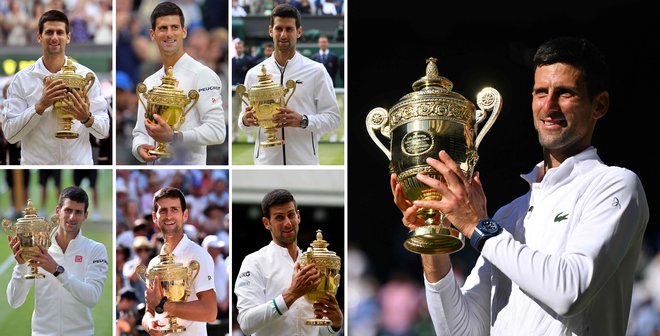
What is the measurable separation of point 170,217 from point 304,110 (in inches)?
36.4

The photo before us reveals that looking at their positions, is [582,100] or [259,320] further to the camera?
[259,320]

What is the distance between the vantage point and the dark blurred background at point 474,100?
5.31m

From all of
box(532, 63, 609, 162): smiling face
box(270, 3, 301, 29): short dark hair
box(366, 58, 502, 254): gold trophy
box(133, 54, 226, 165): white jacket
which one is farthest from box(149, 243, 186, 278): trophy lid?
box(532, 63, 609, 162): smiling face

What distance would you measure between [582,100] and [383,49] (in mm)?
2553

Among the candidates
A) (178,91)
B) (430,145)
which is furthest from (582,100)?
(178,91)

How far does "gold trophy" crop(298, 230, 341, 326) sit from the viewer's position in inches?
213

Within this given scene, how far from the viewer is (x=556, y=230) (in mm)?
2947

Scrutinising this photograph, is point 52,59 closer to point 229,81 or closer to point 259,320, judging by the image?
point 229,81

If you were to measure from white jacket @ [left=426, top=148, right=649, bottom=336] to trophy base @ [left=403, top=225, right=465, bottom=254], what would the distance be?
9cm

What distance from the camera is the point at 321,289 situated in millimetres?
5434

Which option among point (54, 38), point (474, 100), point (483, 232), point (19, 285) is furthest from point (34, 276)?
→ point (483, 232)

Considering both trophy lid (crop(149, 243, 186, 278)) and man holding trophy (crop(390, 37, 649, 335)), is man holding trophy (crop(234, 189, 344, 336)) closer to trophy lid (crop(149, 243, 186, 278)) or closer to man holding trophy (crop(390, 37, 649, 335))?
trophy lid (crop(149, 243, 186, 278))

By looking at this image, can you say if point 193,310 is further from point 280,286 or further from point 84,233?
point 84,233

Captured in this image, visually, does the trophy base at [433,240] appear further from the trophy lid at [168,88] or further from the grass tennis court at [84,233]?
the grass tennis court at [84,233]
